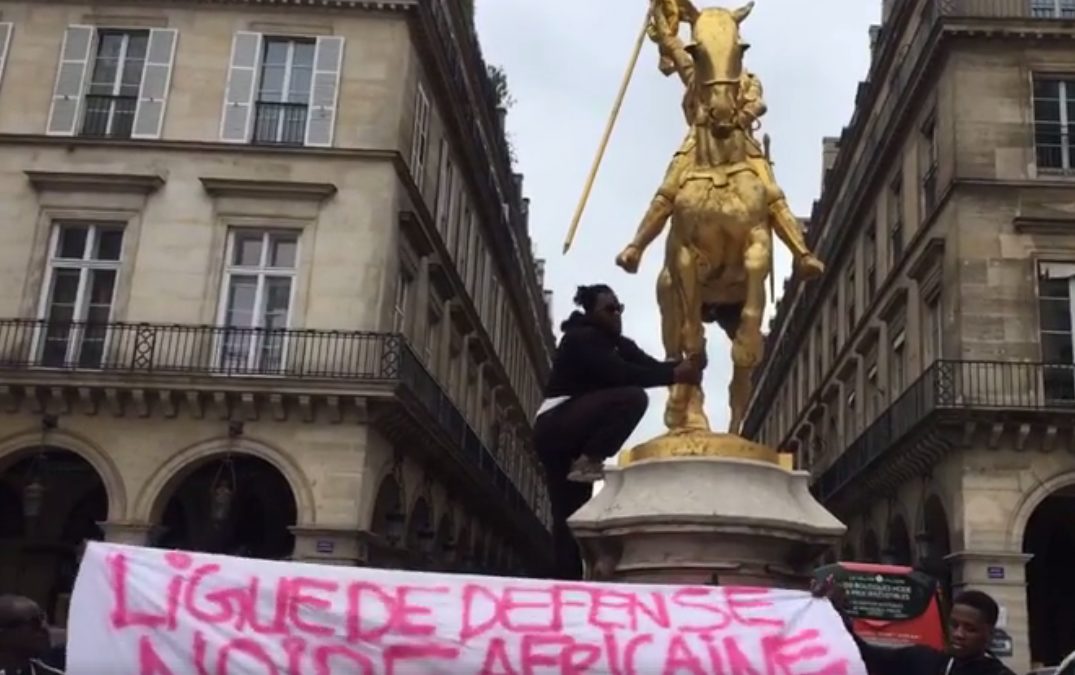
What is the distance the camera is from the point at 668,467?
25.2 ft

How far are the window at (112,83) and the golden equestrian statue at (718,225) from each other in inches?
679

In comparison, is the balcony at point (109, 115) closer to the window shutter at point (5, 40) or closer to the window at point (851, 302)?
the window shutter at point (5, 40)

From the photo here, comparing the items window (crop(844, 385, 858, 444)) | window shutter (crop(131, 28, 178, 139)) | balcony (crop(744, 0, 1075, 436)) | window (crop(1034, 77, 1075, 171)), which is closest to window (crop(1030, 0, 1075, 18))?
balcony (crop(744, 0, 1075, 436))

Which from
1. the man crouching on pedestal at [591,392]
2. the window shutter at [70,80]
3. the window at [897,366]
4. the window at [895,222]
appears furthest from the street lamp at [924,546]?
the window shutter at [70,80]

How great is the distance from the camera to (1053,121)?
24.1m

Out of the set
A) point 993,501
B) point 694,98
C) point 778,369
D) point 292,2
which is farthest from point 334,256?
point 778,369

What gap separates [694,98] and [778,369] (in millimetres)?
43322

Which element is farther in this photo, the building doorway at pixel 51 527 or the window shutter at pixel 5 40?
the building doorway at pixel 51 527

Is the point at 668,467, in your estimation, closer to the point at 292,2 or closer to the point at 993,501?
the point at 993,501

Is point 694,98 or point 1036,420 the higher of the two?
point 1036,420

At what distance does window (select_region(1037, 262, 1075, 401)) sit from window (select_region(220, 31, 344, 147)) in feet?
46.0

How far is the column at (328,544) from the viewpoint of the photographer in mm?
21141

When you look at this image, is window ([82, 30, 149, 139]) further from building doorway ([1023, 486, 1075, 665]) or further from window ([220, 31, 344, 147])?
building doorway ([1023, 486, 1075, 665])

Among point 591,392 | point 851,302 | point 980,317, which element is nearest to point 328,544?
point 980,317
